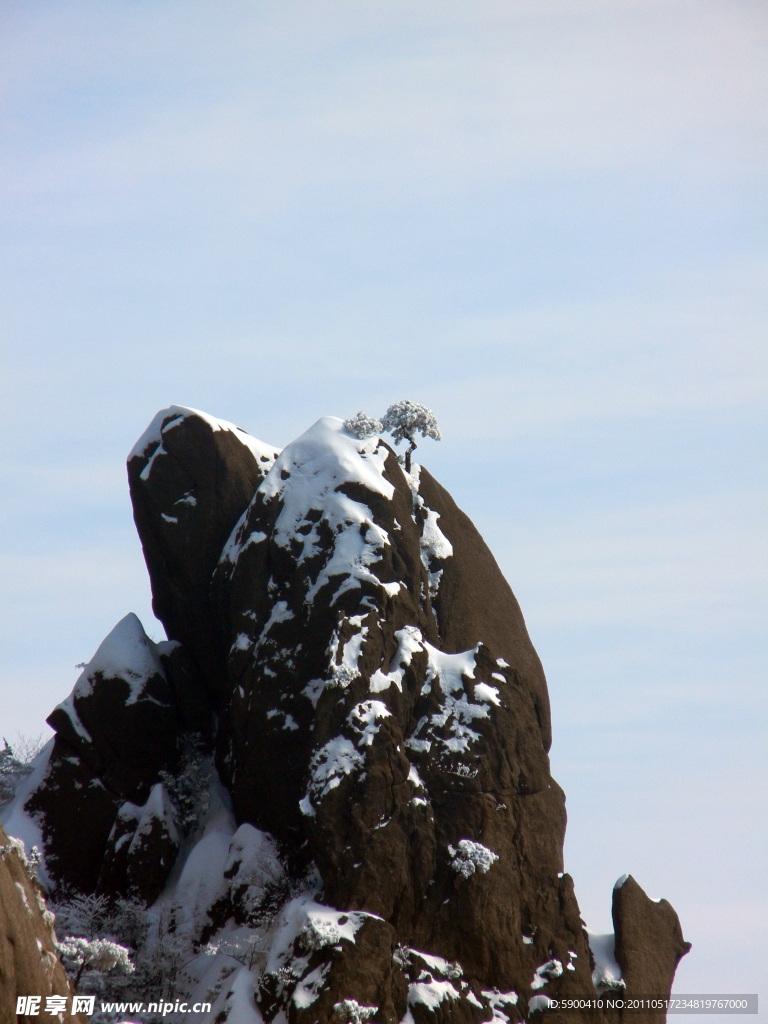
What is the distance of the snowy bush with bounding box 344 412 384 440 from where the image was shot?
145 feet

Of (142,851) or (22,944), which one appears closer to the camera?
(22,944)

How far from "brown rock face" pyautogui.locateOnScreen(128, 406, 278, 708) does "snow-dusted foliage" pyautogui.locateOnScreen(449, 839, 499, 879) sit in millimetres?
12091

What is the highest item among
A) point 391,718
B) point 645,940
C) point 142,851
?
point 391,718

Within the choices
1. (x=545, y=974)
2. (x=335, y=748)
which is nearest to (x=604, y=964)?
(x=545, y=974)

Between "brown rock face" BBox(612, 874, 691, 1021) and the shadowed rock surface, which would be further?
"brown rock face" BBox(612, 874, 691, 1021)

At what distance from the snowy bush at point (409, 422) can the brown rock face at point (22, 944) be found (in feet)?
77.8

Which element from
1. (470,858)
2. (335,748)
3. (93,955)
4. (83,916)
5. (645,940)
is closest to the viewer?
(93,955)

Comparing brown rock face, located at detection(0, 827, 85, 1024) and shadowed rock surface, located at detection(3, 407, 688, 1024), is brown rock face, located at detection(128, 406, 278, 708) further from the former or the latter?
brown rock face, located at detection(0, 827, 85, 1024)

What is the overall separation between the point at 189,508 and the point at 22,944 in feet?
73.0

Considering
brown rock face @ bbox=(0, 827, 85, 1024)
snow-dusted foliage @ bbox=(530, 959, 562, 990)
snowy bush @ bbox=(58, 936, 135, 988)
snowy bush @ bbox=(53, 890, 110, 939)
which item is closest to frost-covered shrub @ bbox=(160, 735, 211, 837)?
snowy bush @ bbox=(53, 890, 110, 939)

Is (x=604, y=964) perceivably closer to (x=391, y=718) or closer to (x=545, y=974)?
(x=545, y=974)

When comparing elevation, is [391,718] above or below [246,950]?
above

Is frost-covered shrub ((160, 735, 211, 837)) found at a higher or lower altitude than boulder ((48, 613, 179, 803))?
lower

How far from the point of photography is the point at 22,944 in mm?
25016
